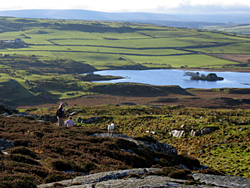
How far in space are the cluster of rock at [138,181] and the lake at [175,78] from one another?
12375cm

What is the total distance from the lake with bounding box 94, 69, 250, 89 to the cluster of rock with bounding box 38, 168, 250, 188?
123745 millimetres

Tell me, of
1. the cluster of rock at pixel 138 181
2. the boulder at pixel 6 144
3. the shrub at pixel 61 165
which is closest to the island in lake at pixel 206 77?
the boulder at pixel 6 144

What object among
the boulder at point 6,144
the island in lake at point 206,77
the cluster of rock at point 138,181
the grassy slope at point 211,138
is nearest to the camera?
the cluster of rock at point 138,181

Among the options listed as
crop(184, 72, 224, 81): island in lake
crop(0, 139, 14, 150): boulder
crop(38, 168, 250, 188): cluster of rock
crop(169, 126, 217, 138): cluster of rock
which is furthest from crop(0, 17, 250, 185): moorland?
crop(184, 72, 224, 81): island in lake

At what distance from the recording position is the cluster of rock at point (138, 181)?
12.3m

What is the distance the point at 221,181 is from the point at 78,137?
43.8 feet

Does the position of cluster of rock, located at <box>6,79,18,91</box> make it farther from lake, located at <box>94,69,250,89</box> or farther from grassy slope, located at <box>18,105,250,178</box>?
grassy slope, located at <box>18,105,250,178</box>

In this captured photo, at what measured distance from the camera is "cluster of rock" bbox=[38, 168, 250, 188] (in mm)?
12258

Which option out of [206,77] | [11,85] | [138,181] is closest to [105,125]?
[138,181]

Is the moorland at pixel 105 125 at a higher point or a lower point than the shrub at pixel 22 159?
lower

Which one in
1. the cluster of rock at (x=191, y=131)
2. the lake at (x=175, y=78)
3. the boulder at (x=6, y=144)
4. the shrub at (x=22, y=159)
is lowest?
the lake at (x=175, y=78)

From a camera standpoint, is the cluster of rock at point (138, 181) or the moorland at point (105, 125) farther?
the moorland at point (105, 125)

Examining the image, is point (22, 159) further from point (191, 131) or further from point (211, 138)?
point (191, 131)

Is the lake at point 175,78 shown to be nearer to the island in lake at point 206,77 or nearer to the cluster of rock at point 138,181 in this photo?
the island in lake at point 206,77
